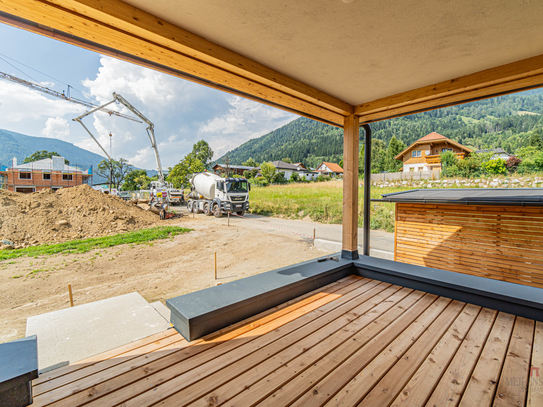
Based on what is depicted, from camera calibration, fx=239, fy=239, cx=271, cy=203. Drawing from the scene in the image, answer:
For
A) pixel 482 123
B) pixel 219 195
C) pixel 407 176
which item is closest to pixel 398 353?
pixel 407 176

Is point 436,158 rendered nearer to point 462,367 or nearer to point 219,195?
point 219,195

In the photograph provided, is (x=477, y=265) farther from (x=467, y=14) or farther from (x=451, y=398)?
(x=467, y=14)

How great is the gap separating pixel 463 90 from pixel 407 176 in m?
9.89

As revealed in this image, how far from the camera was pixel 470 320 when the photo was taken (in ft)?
6.34

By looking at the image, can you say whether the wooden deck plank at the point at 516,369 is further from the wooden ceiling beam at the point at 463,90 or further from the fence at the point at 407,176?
the fence at the point at 407,176

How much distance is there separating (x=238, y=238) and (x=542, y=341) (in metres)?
7.37

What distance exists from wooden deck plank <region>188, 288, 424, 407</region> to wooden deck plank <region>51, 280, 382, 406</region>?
17 cm

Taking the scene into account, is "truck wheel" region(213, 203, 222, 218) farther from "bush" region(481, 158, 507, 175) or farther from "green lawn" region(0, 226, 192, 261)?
"bush" region(481, 158, 507, 175)

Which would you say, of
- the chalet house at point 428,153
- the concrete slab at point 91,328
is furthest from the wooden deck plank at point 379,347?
the chalet house at point 428,153

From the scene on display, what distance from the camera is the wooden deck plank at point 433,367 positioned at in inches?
46.6

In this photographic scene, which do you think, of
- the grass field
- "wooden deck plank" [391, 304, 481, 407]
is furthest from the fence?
"wooden deck plank" [391, 304, 481, 407]

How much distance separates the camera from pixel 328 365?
1431mm

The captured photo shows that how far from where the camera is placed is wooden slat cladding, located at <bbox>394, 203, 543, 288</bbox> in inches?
151

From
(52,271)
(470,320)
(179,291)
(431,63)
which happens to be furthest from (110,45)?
(52,271)
